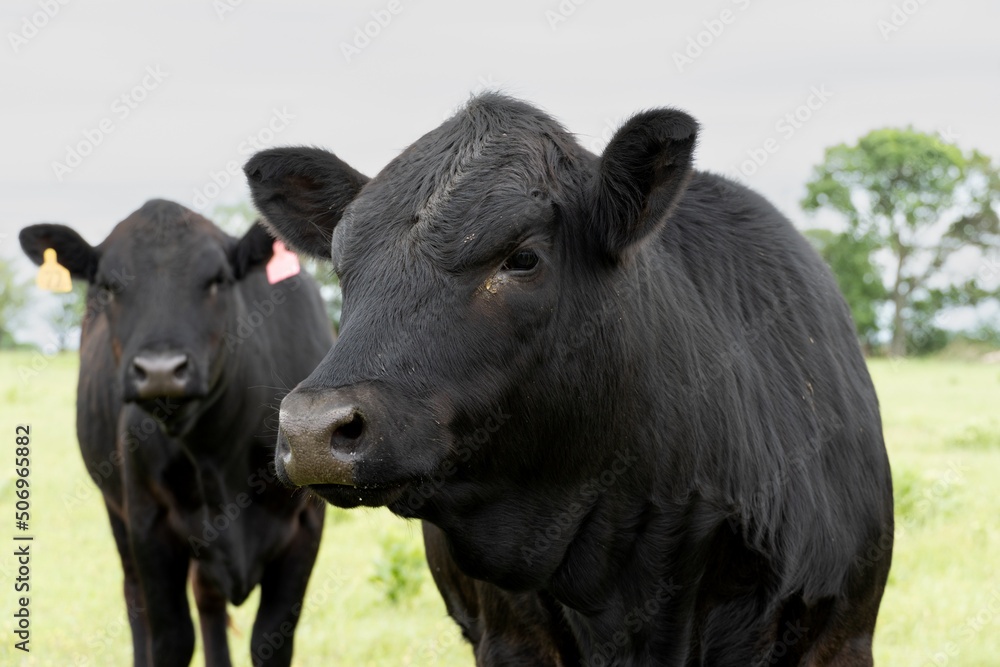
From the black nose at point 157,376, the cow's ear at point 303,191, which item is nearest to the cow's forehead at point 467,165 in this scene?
the cow's ear at point 303,191

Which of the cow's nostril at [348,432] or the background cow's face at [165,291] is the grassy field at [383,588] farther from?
the cow's nostril at [348,432]

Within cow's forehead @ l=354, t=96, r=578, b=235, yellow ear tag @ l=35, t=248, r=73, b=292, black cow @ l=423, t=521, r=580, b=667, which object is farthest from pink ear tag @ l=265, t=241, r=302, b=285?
cow's forehead @ l=354, t=96, r=578, b=235

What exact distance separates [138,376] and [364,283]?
9.03ft

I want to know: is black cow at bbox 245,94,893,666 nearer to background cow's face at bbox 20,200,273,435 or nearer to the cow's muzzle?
the cow's muzzle

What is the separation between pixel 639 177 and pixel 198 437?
3.69m

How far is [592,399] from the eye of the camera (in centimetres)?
284

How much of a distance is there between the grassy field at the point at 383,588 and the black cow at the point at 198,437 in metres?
0.81

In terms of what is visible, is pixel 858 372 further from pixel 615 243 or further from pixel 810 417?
pixel 615 243

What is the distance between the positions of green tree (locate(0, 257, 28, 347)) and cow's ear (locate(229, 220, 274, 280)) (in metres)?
50.4

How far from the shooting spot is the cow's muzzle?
2.29 m

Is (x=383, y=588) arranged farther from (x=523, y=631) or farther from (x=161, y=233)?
(x=523, y=631)

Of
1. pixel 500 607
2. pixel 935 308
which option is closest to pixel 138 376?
pixel 500 607

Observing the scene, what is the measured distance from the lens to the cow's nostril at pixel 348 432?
2309 mm

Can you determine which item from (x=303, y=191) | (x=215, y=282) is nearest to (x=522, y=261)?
(x=303, y=191)
